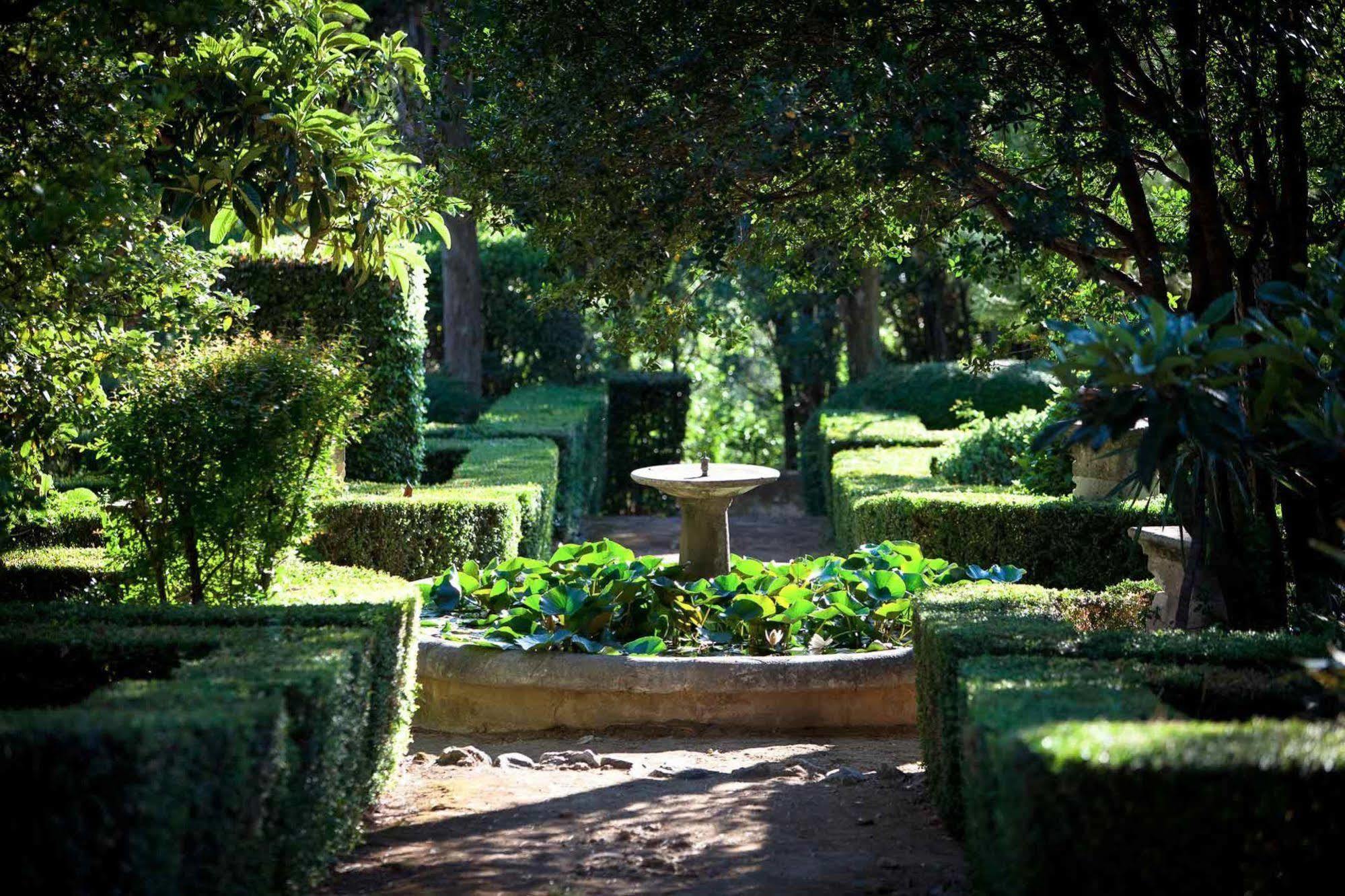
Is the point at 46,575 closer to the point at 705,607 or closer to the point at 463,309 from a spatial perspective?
the point at 705,607

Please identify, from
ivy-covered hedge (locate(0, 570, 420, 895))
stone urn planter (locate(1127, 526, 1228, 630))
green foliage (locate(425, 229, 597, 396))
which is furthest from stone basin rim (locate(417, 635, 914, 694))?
green foliage (locate(425, 229, 597, 396))

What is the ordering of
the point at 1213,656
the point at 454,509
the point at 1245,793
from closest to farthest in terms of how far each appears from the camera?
the point at 1245,793 < the point at 1213,656 < the point at 454,509

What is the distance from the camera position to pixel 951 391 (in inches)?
701

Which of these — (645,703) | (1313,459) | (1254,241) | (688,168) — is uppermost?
(688,168)

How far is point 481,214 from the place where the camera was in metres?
7.05

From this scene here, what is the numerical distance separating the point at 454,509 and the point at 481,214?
2583 millimetres

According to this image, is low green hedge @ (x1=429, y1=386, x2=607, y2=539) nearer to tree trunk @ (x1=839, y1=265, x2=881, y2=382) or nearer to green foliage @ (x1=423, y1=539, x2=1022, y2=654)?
tree trunk @ (x1=839, y1=265, x2=881, y2=382)

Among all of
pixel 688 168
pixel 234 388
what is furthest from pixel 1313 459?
pixel 234 388

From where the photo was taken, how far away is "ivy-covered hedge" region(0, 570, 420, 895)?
3.05m

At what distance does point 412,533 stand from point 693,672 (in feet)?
9.86

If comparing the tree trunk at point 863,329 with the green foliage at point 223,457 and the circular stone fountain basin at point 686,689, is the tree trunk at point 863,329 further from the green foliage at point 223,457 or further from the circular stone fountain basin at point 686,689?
the green foliage at point 223,457

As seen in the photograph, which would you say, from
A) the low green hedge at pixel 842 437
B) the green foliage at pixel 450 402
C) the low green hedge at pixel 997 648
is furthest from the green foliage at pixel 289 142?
the green foliage at pixel 450 402

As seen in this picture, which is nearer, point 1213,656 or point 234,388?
point 1213,656

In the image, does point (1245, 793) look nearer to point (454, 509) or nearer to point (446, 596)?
point (446, 596)
